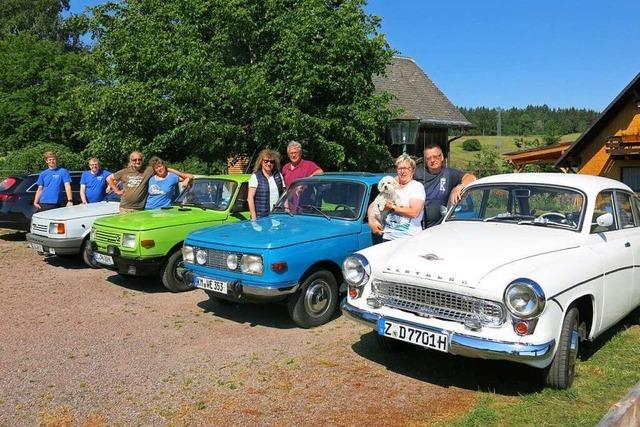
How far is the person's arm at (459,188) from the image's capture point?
6201mm

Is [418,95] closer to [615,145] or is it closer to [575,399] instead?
[615,145]

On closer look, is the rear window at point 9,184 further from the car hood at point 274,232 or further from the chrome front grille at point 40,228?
the car hood at point 274,232

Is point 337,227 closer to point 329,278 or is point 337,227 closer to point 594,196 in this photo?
point 329,278

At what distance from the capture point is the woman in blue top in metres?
9.03

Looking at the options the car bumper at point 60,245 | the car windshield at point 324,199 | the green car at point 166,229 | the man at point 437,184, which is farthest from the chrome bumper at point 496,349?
the car bumper at point 60,245

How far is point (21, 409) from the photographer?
14.4 feet

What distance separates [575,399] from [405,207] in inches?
99.0

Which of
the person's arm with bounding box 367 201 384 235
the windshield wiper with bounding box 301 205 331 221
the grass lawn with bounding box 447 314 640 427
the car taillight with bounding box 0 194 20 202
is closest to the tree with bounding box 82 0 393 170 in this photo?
the car taillight with bounding box 0 194 20 202

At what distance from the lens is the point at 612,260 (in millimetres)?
5016

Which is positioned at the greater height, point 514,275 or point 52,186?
point 52,186

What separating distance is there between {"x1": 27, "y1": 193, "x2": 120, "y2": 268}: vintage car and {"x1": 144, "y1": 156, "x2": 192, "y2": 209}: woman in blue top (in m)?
1.22

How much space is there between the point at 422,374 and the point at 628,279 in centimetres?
219

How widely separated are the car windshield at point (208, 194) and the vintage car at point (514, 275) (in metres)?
3.73

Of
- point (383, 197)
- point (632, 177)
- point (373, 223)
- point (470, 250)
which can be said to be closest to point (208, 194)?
point (373, 223)
